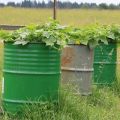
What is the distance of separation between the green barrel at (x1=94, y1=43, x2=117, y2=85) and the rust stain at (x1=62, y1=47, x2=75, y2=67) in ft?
3.55

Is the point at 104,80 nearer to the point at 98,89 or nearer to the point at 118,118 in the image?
the point at 98,89

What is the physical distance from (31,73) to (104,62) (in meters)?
3.09

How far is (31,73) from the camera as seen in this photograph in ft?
21.0

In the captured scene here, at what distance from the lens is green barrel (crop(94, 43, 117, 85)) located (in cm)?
930

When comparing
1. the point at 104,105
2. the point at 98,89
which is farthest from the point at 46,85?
the point at 98,89

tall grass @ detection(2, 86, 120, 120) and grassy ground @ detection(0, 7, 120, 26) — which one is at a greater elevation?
tall grass @ detection(2, 86, 120, 120)

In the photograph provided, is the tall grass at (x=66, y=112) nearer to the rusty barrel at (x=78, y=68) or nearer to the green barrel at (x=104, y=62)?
the rusty barrel at (x=78, y=68)

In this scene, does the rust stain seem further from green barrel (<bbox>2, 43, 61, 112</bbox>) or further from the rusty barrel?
green barrel (<bbox>2, 43, 61, 112</bbox>)

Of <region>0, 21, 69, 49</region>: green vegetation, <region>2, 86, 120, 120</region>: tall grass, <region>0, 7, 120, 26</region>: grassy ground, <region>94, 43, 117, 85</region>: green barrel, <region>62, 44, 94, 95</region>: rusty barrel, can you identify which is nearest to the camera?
<region>2, 86, 120, 120</region>: tall grass

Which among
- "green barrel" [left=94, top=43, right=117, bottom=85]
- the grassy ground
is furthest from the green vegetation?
the grassy ground

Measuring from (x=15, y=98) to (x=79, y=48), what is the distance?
6.40ft

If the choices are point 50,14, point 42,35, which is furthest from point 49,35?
point 50,14

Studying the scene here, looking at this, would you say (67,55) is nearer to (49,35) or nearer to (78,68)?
(78,68)

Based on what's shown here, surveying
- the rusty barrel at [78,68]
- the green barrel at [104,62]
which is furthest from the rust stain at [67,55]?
the green barrel at [104,62]
